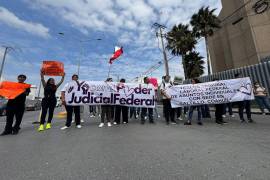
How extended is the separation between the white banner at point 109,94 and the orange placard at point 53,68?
1417 mm

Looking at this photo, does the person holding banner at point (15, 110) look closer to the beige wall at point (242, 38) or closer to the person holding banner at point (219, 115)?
the person holding banner at point (219, 115)

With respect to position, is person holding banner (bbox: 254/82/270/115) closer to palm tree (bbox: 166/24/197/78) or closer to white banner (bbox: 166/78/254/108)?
white banner (bbox: 166/78/254/108)

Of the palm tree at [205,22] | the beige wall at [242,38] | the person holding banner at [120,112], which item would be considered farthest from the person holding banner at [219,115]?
the beige wall at [242,38]

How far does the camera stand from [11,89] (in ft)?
17.0

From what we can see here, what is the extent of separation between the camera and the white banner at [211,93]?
6730 mm

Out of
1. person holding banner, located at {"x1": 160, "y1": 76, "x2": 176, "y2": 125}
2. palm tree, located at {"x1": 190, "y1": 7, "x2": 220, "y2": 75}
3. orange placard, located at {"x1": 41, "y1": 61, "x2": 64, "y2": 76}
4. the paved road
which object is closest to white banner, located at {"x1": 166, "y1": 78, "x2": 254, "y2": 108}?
person holding banner, located at {"x1": 160, "y1": 76, "x2": 176, "y2": 125}

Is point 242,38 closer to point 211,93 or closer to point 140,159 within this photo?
point 211,93

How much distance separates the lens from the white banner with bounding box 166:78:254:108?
6.73m

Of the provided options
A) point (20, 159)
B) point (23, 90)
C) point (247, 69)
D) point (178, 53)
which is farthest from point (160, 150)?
point (178, 53)

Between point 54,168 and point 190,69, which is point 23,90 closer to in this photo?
point 54,168

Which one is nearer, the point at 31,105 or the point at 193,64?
the point at 31,105

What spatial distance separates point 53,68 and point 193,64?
2191 cm

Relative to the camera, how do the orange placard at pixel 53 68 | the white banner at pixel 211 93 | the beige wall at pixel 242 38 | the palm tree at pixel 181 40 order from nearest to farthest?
the white banner at pixel 211 93, the orange placard at pixel 53 68, the beige wall at pixel 242 38, the palm tree at pixel 181 40

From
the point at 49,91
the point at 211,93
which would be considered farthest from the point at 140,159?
the point at 211,93
